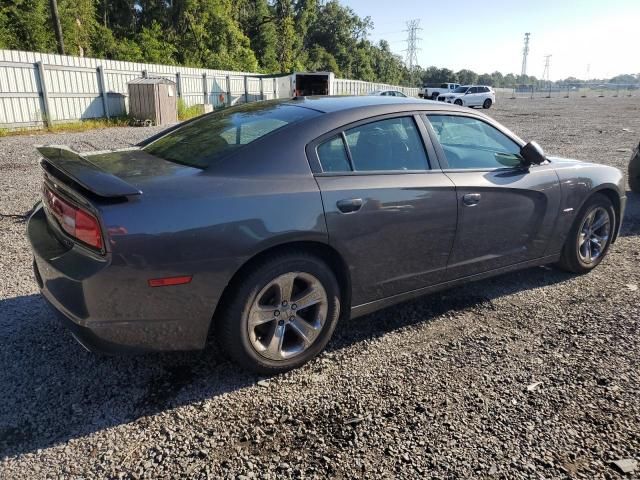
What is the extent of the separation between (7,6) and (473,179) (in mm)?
28628

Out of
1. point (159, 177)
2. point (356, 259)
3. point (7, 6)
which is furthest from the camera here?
point (7, 6)

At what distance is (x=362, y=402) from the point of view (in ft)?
8.39

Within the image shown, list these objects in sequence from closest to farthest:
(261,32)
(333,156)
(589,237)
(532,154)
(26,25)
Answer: (333,156), (532,154), (589,237), (26,25), (261,32)

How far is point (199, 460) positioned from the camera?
7.03 feet

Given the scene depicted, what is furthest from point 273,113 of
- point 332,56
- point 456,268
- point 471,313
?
point 332,56

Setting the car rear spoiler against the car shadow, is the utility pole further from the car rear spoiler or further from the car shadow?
the car rear spoiler

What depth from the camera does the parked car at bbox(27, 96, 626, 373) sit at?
2273mm

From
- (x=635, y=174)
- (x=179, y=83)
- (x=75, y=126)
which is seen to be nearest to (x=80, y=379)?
(x=635, y=174)

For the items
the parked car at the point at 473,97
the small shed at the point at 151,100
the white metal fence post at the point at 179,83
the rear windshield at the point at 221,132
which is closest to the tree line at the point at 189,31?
the white metal fence post at the point at 179,83

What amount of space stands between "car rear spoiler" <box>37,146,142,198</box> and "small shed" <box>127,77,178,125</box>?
1558 cm

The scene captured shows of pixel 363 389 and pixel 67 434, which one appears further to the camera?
pixel 363 389

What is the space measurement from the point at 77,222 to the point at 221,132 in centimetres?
114

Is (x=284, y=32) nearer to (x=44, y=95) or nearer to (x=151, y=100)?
(x=151, y=100)

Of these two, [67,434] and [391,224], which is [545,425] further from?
[67,434]
